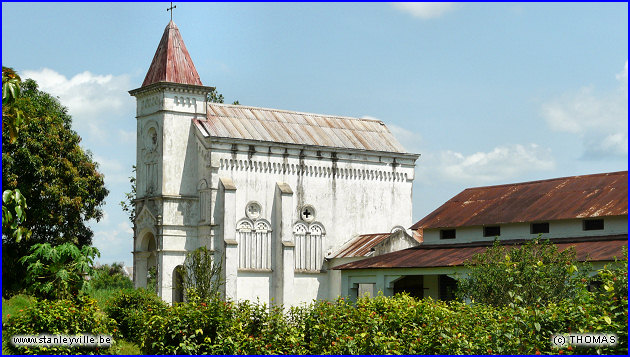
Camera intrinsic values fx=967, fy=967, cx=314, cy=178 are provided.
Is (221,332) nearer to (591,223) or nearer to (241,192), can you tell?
(591,223)

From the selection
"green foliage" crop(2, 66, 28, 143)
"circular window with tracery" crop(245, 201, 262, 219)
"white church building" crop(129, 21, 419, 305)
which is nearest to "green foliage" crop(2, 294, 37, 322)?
"white church building" crop(129, 21, 419, 305)

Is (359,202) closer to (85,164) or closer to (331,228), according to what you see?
(331,228)

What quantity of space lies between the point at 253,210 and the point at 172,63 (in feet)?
26.8

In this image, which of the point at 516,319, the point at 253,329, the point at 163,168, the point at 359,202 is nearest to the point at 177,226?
the point at 163,168

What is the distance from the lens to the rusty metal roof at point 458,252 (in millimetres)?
33094

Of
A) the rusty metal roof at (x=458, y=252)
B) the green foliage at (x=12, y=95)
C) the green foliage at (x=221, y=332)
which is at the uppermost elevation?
the green foliage at (x=12, y=95)

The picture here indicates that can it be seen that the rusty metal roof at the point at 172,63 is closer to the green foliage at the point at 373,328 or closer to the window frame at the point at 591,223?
the window frame at the point at 591,223

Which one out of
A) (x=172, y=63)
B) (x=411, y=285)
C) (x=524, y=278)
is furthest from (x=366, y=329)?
(x=172, y=63)

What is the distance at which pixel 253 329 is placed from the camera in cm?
2197

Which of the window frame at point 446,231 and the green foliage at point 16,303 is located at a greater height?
the window frame at point 446,231

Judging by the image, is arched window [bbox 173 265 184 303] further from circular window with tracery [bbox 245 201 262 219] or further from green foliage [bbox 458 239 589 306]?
green foliage [bbox 458 239 589 306]

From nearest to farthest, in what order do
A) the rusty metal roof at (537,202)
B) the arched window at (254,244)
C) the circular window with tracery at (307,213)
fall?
the rusty metal roof at (537,202) → the arched window at (254,244) → the circular window with tracery at (307,213)

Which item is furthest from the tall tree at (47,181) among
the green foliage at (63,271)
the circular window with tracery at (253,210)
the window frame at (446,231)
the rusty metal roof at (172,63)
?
the green foliage at (63,271)

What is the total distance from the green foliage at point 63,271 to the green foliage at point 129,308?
2.59 meters
